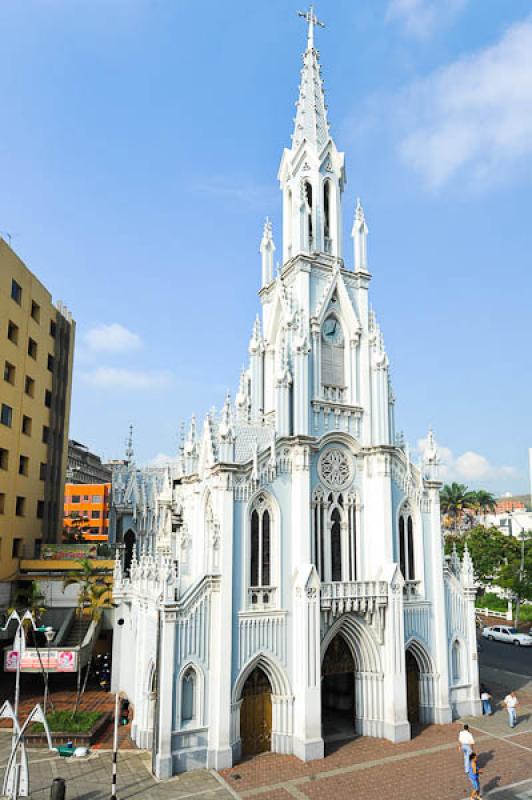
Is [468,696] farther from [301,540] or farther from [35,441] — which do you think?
[35,441]

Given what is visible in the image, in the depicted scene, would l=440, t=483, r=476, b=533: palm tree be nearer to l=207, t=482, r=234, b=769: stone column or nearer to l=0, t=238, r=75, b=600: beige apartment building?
l=0, t=238, r=75, b=600: beige apartment building

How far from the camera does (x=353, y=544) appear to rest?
26953 millimetres

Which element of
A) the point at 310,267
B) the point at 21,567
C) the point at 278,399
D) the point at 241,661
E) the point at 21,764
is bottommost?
the point at 21,764

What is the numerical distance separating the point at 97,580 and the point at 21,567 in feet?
20.5

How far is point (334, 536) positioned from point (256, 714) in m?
A: 7.92

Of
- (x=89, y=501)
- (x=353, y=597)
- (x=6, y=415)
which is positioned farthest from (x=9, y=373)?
(x=89, y=501)

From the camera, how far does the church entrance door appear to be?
25703 millimetres

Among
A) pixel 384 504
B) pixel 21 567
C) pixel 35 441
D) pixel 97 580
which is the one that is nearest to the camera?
pixel 384 504

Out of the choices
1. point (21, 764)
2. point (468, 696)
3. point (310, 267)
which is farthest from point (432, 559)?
point (21, 764)

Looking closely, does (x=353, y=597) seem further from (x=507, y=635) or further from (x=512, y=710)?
(x=507, y=635)

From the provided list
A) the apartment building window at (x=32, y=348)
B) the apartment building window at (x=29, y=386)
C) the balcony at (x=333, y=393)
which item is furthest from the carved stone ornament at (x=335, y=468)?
the apartment building window at (x=32, y=348)

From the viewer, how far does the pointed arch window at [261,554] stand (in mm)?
23953

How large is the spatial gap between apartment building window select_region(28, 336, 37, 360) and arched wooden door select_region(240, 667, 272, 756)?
28.7 meters

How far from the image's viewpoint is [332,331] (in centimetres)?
2902
